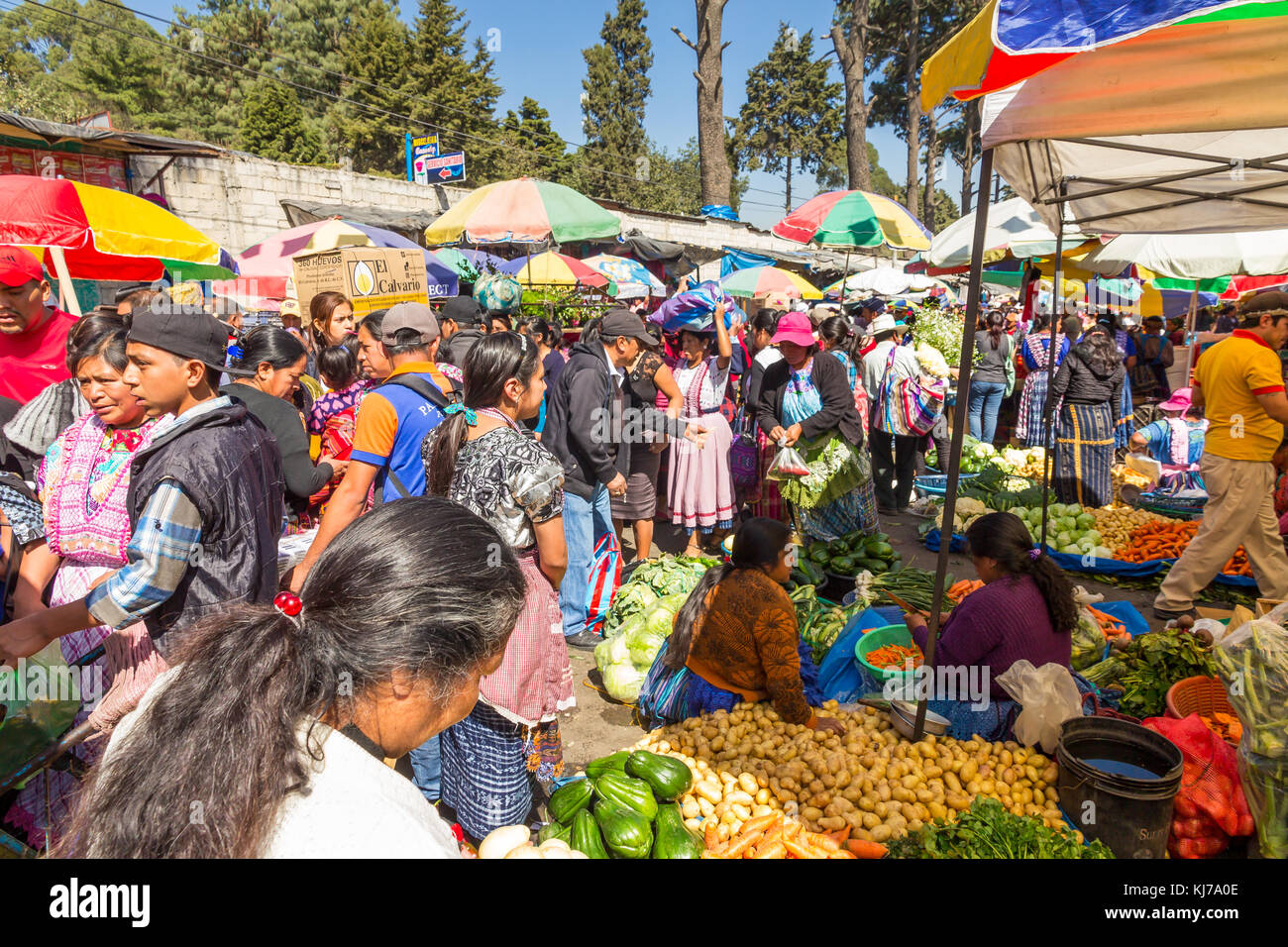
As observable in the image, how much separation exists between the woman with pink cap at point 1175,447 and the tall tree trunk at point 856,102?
1192 centimetres

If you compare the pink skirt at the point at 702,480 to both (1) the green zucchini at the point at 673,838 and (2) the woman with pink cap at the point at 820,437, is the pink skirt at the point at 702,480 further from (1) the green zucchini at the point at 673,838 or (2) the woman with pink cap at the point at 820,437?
(1) the green zucchini at the point at 673,838

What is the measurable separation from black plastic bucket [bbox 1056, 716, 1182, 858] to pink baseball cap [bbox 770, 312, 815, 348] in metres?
3.55

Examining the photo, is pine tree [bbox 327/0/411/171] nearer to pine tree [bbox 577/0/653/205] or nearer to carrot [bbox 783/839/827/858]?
pine tree [bbox 577/0/653/205]

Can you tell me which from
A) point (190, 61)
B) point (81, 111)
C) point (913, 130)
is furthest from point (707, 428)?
point (190, 61)

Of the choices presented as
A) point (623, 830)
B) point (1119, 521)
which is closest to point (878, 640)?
point (623, 830)

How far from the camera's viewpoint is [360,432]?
10.7 feet

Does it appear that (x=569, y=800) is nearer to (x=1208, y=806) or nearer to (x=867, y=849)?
(x=867, y=849)

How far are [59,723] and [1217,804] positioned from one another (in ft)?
12.9

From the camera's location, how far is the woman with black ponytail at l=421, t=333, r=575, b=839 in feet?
8.82

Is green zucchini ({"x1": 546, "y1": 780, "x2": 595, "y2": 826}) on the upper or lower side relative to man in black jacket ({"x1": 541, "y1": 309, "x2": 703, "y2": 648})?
lower

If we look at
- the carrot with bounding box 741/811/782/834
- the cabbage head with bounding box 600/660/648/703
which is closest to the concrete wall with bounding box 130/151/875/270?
the cabbage head with bounding box 600/660/648/703

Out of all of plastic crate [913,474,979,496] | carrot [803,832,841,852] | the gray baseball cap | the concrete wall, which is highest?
the concrete wall

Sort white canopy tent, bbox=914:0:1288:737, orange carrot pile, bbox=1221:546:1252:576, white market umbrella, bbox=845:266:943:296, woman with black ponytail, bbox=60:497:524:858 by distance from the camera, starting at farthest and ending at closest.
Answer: white market umbrella, bbox=845:266:943:296 → orange carrot pile, bbox=1221:546:1252:576 → white canopy tent, bbox=914:0:1288:737 → woman with black ponytail, bbox=60:497:524:858

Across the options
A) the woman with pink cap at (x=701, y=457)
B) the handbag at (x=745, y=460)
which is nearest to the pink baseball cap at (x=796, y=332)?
the woman with pink cap at (x=701, y=457)
